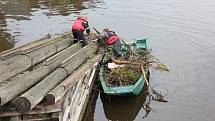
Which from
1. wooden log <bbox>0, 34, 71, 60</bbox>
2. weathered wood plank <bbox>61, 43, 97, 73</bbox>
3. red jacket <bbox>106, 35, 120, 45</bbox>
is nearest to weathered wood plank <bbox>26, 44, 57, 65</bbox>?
wooden log <bbox>0, 34, 71, 60</bbox>

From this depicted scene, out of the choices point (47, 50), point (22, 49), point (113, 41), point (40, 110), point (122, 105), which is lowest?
point (122, 105)

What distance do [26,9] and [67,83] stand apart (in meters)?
23.7

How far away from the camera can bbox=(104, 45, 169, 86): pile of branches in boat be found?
16.4 m

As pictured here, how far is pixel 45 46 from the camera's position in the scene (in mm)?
16359

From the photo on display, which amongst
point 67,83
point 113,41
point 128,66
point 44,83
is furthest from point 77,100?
point 113,41

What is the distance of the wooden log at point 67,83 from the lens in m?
10.9

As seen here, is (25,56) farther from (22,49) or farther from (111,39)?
(111,39)

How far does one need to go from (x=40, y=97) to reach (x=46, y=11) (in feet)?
79.4

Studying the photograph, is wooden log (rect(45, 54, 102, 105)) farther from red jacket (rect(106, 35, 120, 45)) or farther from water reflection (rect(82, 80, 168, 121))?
red jacket (rect(106, 35, 120, 45))

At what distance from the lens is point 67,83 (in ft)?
39.9

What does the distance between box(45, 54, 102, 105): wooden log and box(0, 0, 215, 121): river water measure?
6.48ft

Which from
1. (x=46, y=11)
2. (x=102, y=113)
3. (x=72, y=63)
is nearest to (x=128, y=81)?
(x=102, y=113)

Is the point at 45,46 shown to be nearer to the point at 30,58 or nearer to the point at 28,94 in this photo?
the point at 30,58

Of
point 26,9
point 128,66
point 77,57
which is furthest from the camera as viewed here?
point 26,9
